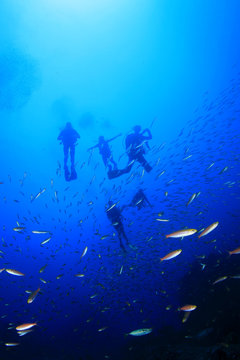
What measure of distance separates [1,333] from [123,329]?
10893 millimetres

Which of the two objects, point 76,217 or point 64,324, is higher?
point 76,217

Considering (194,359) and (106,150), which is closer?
(194,359)

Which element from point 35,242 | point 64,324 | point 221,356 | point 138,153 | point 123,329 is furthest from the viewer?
point 35,242

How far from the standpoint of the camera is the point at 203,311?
12.7 metres

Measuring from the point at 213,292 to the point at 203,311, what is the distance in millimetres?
1406

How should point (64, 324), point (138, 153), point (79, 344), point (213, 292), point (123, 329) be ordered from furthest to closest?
1. point (64, 324)
2. point (123, 329)
3. point (79, 344)
4. point (213, 292)
5. point (138, 153)

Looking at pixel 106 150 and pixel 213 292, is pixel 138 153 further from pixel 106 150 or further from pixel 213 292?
pixel 213 292

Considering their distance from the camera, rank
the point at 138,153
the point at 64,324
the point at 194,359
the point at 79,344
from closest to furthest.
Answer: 1. the point at 194,359
2. the point at 138,153
3. the point at 79,344
4. the point at 64,324

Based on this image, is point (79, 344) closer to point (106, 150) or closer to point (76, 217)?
point (106, 150)

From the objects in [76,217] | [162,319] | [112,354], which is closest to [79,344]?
[112,354]

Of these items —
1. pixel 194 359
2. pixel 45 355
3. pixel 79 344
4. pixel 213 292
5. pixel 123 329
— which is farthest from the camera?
pixel 123 329

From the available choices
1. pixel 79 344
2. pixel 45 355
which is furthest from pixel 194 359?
pixel 79 344

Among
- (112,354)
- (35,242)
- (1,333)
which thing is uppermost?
(35,242)

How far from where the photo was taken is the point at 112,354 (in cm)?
1391
